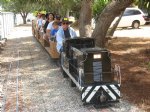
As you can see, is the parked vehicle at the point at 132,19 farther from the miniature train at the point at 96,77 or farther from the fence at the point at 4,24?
the miniature train at the point at 96,77

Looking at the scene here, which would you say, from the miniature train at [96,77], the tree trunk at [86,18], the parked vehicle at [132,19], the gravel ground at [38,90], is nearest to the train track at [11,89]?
the gravel ground at [38,90]

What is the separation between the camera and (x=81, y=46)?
12055mm

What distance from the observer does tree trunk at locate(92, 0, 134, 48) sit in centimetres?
1442

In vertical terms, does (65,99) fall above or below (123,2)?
below

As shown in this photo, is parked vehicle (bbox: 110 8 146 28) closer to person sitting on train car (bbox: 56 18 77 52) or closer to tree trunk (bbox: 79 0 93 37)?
tree trunk (bbox: 79 0 93 37)

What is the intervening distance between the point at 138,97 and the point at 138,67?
162 inches

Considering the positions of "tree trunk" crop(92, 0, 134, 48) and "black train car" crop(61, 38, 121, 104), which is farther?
"tree trunk" crop(92, 0, 134, 48)

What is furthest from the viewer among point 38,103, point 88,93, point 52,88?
point 52,88

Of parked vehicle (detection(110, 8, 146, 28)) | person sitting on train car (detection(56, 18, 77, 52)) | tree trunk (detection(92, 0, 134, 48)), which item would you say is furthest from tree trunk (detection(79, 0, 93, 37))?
parked vehicle (detection(110, 8, 146, 28))

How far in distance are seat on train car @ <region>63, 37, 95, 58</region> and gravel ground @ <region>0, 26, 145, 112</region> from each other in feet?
3.35

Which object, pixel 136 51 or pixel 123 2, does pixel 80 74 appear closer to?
pixel 123 2

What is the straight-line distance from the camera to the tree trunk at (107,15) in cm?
1442

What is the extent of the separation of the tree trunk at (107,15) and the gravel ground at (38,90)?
6.68 feet

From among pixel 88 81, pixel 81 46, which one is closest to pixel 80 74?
pixel 88 81
